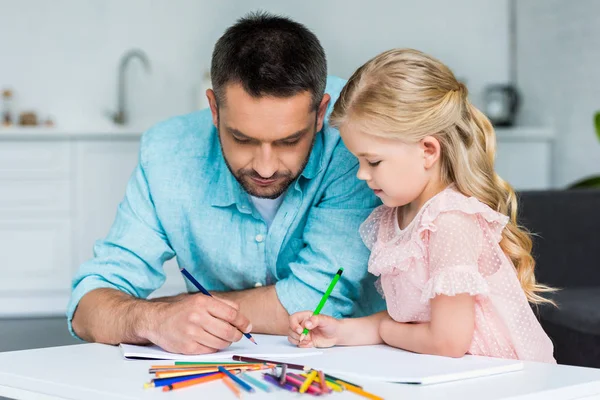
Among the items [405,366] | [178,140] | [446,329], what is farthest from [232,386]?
[178,140]

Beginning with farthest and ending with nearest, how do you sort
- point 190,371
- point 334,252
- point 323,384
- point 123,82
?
point 123,82, point 334,252, point 190,371, point 323,384

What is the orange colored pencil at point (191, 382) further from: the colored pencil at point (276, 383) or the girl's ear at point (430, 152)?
the girl's ear at point (430, 152)

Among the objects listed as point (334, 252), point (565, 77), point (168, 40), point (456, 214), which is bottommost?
point (334, 252)

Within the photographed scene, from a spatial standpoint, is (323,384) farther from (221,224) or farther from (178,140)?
(178,140)


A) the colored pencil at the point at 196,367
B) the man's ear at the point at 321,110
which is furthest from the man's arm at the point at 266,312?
the colored pencil at the point at 196,367

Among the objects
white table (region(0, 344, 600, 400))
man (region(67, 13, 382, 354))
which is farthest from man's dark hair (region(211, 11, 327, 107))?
white table (region(0, 344, 600, 400))

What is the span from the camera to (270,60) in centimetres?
148

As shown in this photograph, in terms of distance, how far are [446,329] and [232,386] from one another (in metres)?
A: 0.42

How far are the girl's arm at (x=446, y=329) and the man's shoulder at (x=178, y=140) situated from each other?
2.25ft

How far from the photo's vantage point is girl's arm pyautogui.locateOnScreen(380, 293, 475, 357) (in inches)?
47.5

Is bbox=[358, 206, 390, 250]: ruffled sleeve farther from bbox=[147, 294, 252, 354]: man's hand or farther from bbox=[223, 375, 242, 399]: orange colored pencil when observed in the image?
bbox=[223, 375, 242, 399]: orange colored pencil

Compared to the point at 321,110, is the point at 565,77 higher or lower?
higher

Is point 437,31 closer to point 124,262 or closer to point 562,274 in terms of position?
point 562,274

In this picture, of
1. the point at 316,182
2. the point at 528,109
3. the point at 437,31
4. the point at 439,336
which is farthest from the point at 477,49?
the point at 439,336
